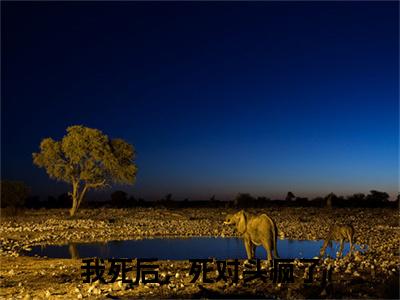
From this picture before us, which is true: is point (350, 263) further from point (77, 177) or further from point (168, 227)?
point (77, 177)

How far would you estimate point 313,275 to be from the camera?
39.7 feet

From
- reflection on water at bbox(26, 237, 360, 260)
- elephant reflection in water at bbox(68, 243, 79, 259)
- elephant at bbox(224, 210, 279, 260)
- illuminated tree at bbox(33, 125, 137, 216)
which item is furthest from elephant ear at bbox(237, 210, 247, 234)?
illuminated tree at bbox(33, 125, 137, 216)

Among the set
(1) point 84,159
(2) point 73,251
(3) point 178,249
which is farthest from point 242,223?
(1) point 84,159

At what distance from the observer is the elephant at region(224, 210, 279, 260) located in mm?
13664

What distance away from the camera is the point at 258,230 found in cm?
1384

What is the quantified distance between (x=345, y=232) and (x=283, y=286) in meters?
6.40

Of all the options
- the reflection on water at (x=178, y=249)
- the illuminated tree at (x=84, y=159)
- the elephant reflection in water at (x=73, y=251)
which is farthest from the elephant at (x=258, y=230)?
the illuminated tree at (x=84, y=159)

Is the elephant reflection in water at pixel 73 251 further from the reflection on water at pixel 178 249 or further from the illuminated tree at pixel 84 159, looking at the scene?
the illuminated tree at pixel 84 159

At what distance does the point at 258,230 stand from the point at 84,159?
31.6 metres

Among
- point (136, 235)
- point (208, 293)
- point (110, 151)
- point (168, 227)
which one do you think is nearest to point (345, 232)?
point (208, 293)

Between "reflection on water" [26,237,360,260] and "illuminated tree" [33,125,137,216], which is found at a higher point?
"illuminated tree" [33,125,137,216]

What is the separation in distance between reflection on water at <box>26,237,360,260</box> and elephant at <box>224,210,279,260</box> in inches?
145

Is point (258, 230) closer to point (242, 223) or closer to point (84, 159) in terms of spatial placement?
point (242, 223)

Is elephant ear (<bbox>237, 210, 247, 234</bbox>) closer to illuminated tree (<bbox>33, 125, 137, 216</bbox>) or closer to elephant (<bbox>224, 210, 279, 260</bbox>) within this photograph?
elephant (<bbox>224, 210, 279, 260</bbox>)
